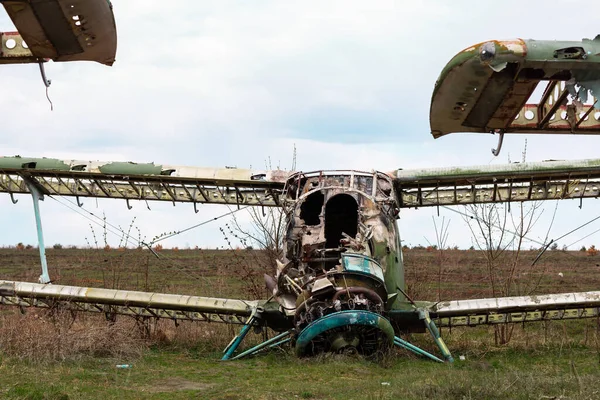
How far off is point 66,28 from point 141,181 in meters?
13.2

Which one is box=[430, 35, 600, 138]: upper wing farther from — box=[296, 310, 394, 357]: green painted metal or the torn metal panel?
the torn metal panel

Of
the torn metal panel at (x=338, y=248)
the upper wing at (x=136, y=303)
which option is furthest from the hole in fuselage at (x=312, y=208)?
the upper wing at (x=136, y=303)

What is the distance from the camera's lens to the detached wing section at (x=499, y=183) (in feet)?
54.0

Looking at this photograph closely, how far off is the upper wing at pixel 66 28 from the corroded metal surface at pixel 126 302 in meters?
10.8

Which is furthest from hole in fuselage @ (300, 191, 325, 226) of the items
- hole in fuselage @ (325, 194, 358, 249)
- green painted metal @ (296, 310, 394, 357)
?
green painted metal @ (296, 310, 394, 357)

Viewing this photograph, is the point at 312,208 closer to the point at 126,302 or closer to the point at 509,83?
the point at 126,302

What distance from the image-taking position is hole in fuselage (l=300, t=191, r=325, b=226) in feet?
49.8

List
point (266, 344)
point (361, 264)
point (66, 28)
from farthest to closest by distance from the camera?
point (266, 344)
point (361, 264)
point (66, 28)

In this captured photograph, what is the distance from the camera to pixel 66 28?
4.74 meters

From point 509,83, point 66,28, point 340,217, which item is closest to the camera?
point 66,28

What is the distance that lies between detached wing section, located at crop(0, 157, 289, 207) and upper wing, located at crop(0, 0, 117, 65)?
39.0 ft

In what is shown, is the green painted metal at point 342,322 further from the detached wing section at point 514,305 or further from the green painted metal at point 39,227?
the green painted metal at point 39,227

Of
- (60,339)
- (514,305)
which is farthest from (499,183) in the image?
(60,339)

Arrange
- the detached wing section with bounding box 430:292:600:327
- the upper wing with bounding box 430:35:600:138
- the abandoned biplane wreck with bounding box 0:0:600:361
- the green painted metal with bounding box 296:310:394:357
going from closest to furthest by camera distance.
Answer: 1. the upper wing with bounding box 430:35:600:138
2. the green painted metal with bounding box 296:310:394:357
3. the abandoned biplane wreck with bounding box 0:0:600:361
4. the detached wing section with bounding box 430:292:600:327
